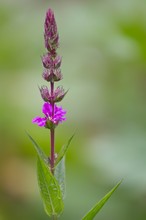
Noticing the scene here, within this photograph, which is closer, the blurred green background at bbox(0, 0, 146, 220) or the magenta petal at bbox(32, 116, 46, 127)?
the magenta petal at bbox(32, 116, 46, 127)

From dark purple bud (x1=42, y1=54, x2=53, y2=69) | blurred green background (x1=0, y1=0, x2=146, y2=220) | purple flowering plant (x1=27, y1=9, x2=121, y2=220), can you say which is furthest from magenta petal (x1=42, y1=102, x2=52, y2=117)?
blurred green background (x1=0, y1=0, x2=146, y2=220)

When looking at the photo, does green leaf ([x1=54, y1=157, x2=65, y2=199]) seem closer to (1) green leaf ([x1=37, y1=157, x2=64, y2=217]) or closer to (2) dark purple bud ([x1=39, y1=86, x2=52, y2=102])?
(1) green leaf ([x1=37, y1=157, x2=64, y2=217])

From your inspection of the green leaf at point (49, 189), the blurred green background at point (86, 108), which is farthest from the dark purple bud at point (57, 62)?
the blurred green background at point (86, 108)

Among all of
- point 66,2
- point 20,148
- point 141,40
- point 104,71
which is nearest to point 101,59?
point 104,71

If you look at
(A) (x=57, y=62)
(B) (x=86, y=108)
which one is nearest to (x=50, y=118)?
(A) (x=57, y=62)

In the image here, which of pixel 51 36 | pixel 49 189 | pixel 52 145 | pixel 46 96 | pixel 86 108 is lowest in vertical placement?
pixel 86 108

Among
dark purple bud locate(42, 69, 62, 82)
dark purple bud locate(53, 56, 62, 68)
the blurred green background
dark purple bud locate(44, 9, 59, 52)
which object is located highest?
dark purple bud locate(44, 9, 59, 52)

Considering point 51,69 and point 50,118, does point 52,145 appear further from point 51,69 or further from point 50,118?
point 51,69

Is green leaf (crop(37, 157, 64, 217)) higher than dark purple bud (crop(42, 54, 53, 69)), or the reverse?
dark purple bud (crop(42, 54, 53, 69))
